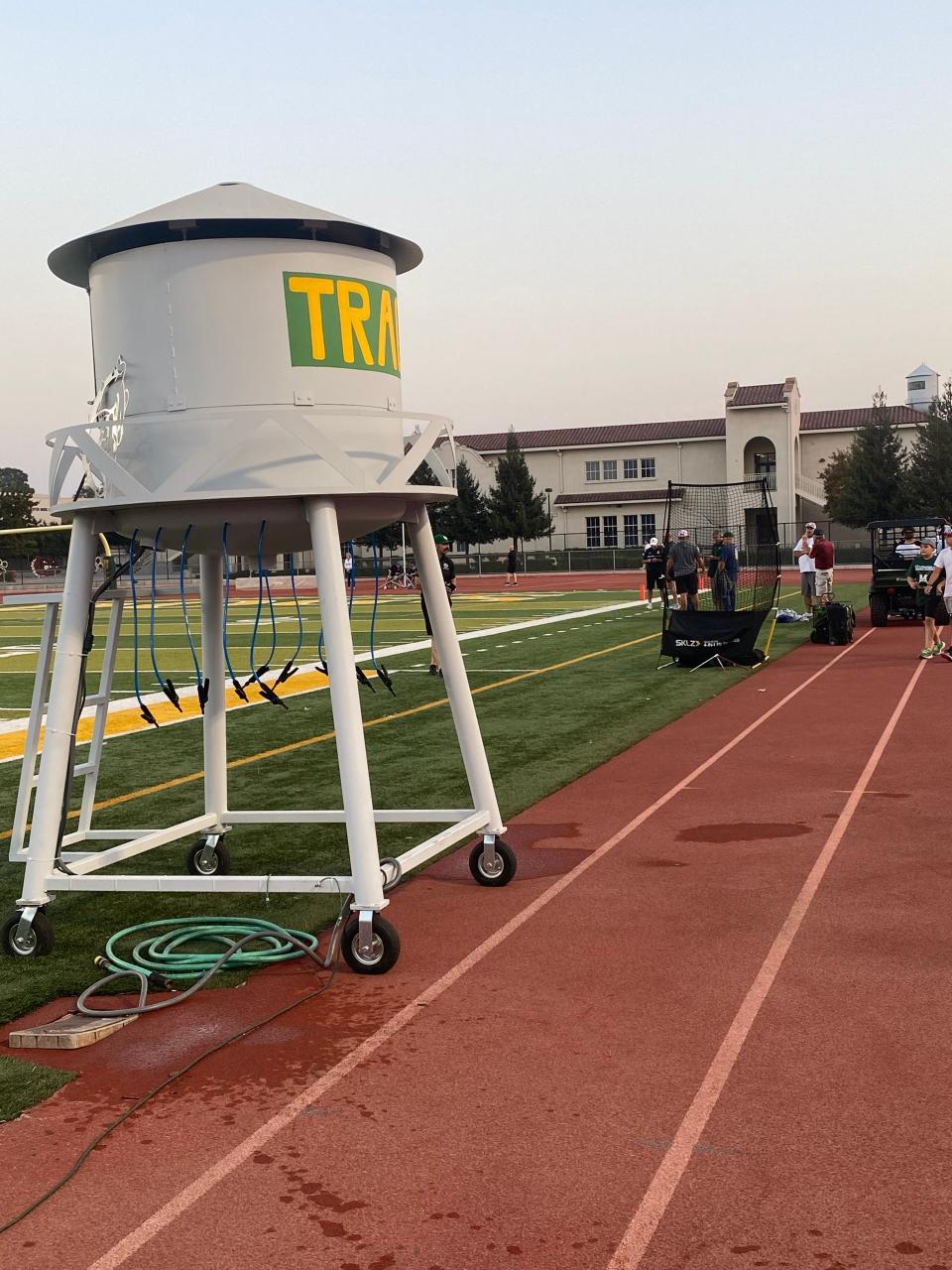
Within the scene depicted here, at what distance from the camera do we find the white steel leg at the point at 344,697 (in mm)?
A: 6719

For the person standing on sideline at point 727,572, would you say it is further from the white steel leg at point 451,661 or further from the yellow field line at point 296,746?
the white steel leg at point 451,661

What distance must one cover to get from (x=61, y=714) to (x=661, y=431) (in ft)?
242

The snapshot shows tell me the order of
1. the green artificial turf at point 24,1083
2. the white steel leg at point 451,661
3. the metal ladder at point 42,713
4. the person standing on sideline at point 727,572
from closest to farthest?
the green artificial turf at point 24,1083 → the metal ladder at point 42,713 → the white steel leg at point 451,661 → the person standing on sideline at point 727,572

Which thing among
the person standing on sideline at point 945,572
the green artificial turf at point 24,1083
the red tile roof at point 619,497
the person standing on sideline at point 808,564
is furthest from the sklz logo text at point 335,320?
the red tile roof at point 619,497

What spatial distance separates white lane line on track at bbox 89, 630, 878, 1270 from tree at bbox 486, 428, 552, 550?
64.7 metres

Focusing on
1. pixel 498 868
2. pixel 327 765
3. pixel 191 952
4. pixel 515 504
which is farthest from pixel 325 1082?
pixel 515 504

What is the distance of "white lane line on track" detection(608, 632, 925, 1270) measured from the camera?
4027 mm

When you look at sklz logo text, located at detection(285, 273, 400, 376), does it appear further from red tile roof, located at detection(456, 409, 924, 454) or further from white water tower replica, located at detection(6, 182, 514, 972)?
red tile roof, located at detection(456, 409, 924, 454)

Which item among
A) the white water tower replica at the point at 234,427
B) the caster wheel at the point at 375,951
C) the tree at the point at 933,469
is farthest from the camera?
the tree at the point at 933,469

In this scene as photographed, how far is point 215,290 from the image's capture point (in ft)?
23.1

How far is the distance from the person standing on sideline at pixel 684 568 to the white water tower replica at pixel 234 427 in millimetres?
17039

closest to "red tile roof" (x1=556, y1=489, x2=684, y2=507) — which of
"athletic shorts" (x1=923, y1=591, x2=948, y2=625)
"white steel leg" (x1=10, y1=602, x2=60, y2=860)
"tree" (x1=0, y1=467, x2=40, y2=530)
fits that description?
"tree" (x1=0, y1=467, x2=40, y2=530)

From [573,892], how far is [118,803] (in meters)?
4.87

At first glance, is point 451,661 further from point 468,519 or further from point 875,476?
point 468,519
